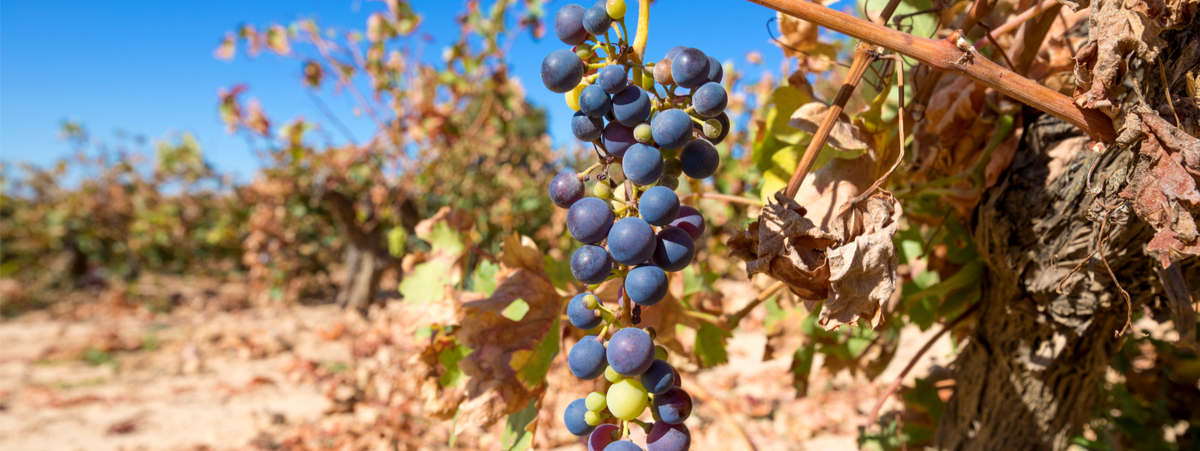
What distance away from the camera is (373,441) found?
8.02ft

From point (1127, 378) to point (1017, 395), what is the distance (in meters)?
0.99

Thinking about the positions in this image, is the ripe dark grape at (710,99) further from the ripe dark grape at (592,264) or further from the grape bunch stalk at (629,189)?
the ripe dark grape at (592,264)

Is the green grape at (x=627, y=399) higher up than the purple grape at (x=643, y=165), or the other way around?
the purple grape at (x=643, y=165)

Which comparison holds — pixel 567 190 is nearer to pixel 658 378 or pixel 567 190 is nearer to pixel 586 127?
pixel 586 127

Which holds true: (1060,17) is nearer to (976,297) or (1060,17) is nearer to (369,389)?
(976,297)

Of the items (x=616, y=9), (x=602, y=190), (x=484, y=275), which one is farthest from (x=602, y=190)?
(x=484, y=275)

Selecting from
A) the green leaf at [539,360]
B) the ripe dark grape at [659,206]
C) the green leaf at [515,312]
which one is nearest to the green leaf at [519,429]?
the green leaf at [539,360]

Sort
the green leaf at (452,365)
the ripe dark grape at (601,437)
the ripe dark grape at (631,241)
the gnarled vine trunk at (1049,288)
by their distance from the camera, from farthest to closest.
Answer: the green leaf at (452,365)
the gnarled vine trunk at (1049,288)
the ripe dark grape at (601,437)
the ripe dark grape at (631,241)

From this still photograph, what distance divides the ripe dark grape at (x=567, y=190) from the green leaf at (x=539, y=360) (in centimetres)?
36

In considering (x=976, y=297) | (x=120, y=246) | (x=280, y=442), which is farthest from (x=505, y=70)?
(x=120, y=246)

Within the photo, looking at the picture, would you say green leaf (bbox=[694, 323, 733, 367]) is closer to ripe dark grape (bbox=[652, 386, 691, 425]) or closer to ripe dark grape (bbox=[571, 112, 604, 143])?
ripe dark grape (bbox=[652, 386, 691, 425])

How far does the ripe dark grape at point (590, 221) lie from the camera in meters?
0.66

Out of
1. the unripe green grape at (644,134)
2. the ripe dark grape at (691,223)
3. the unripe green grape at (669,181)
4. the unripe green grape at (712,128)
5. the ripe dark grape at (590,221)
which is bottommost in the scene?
the ripe dark grape at (590,221)

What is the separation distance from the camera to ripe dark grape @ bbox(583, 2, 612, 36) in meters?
0.65
